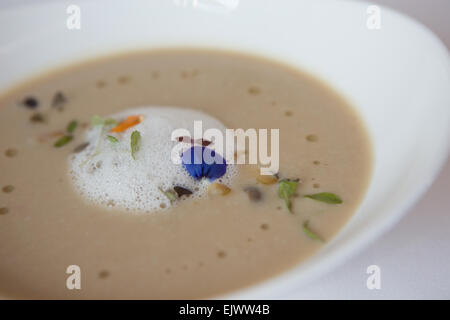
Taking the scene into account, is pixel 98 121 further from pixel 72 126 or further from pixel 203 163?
pixel 203 163

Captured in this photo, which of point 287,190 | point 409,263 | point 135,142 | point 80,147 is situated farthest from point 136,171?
point 409,263

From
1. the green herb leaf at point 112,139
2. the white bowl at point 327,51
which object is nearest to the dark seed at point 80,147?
the green herb leaf at point 112,139

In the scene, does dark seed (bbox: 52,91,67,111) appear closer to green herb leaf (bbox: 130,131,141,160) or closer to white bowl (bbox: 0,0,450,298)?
white bowl (bbox: 0,0,450,298)

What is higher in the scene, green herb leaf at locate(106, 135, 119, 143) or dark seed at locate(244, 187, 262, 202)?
green herb leaf at locate(106, 135, 119, 143)

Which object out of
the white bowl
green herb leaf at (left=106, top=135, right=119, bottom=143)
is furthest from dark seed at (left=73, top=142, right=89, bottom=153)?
the white bowl

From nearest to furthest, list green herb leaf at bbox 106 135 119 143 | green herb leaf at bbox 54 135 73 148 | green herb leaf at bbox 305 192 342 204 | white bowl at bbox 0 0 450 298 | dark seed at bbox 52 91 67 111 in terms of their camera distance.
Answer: white bowl at bbox 0 0 450 298 → green herb leaf at bbox 305 192 342 204 → green herb leaf at bbox 106 135 119 143 → green herb leaf at bbox 54 135 73 148 → dark seed at bbox 52 91 67 111

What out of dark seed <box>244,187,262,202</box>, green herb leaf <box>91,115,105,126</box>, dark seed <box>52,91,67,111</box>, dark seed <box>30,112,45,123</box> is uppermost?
dark seed <box>52,91,67,111</box>

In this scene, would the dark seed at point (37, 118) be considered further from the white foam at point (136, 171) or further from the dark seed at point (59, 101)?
the white foam at point (136, 171)
